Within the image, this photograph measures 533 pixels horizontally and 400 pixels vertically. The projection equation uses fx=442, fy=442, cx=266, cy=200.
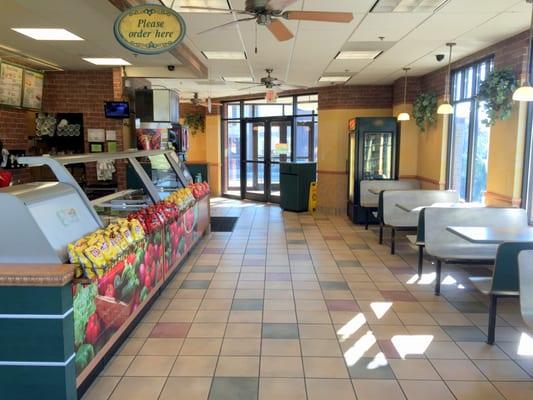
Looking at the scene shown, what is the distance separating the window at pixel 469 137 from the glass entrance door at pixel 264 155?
4763mm

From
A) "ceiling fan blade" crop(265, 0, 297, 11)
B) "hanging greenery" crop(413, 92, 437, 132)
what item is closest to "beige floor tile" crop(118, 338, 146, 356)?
"ceiling fan blade" crop(265, 0, 297, 11)

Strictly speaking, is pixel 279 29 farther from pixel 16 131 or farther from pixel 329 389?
pixel 16 131

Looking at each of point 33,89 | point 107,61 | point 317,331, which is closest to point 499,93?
point 317,331

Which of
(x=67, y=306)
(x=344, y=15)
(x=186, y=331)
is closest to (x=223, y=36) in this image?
(x=344, y=15)

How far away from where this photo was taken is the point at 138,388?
9.80 ft

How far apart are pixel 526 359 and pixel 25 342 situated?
349cm

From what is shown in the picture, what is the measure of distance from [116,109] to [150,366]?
533 cm

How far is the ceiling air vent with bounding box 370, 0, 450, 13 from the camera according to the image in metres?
4.24

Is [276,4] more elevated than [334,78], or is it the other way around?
[334,78]

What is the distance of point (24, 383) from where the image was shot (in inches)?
101

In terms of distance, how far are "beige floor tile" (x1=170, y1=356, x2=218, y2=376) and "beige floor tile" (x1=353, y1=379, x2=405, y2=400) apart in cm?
103

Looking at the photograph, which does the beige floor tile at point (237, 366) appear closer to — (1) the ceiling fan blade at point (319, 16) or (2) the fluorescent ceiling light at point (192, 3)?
(1) the ceiling fan blade at point (319, 16)

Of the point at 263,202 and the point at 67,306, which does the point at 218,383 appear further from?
the point at 263,202

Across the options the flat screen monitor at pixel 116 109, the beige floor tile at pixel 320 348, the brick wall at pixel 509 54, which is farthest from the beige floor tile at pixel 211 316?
the flat screen monitor at pixel 116 109
